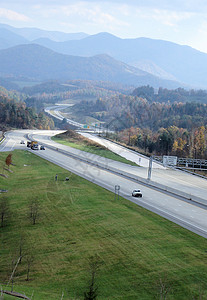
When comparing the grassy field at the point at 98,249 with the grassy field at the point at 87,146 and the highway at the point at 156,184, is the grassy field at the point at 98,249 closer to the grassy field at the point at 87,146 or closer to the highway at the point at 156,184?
the highway at the point at 156,184

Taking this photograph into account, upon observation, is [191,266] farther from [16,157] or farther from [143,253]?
[16,157]

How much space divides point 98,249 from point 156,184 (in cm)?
2678

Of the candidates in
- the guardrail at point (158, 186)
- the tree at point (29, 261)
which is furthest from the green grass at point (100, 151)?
the tree at point (29, 261)

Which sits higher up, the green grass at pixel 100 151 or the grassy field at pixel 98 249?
the grassy field at pixel 98 249

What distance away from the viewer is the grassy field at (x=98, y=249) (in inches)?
1001

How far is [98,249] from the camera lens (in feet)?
103

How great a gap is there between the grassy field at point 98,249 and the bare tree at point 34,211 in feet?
1.14

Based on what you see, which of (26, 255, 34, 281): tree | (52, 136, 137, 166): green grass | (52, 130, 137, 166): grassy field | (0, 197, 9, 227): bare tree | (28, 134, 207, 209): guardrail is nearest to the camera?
(26, 255, 34, 281): tree

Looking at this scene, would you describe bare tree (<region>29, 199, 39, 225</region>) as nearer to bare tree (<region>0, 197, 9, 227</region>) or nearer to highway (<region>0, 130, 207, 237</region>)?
bare tree (<region>0, 197, 9, 227</region>)

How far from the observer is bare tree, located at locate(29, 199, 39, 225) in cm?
3886

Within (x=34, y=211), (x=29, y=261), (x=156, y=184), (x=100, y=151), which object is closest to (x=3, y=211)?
(x=34, y=211)

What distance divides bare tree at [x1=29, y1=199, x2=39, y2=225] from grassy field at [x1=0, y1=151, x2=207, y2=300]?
1.14ft

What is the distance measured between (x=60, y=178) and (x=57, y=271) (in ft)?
105

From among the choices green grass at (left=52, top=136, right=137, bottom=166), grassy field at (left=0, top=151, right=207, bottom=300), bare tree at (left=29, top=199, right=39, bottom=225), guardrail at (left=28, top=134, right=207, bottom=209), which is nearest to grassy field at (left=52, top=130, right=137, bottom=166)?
green grass at (left=52, top=136, right=137, bottom=166)
